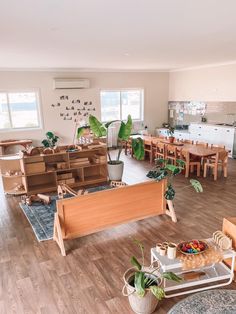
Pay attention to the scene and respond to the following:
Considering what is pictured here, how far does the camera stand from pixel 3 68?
26.0 feet

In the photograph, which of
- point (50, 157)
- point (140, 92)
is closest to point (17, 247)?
point (50, 157)

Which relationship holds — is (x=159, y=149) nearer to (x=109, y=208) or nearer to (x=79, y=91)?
(x=79, y=91)

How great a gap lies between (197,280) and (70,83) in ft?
24.6

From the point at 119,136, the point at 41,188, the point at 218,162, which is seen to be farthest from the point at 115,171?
the point at 218,162

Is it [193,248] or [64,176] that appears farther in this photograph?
[64,176]

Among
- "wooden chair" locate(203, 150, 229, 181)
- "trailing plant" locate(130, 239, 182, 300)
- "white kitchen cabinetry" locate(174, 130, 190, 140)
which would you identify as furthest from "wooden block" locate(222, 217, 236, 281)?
"white kitchen cabinetry" locate(174, 130, 190, 140)

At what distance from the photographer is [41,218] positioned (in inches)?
179

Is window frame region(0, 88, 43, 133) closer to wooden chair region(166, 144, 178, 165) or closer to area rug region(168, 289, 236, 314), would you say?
wooden chair region(166, 144, 178, 165)

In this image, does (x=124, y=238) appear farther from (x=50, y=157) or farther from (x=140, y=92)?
(x=140, y=92)

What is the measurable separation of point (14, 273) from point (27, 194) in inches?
97.0

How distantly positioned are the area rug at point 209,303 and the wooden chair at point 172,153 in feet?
14.3

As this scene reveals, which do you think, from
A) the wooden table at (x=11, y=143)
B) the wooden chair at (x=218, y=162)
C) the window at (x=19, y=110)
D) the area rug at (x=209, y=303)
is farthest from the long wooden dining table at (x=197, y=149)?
the window at (x=19, y=110)

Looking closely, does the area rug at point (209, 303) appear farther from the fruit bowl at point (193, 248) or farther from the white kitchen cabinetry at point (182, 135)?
the white kitchen cabinetry at point (182, 135)

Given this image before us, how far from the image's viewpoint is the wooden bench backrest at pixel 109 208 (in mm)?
3719
